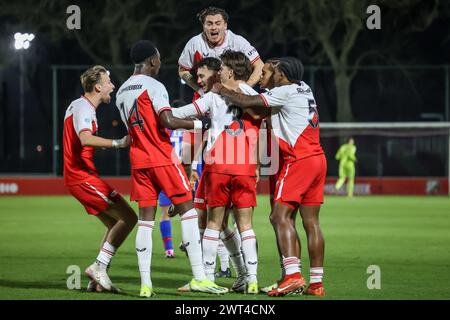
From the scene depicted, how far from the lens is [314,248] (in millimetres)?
10461

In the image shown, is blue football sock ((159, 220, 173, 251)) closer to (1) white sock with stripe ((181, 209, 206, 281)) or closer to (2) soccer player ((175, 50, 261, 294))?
(2) soccer player ((175, 50, 261, 294))

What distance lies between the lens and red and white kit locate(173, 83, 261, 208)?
1038 cm

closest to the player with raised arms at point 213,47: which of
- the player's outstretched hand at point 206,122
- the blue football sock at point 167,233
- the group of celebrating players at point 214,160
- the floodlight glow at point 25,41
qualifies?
the player's outstretched hand at point 206,122

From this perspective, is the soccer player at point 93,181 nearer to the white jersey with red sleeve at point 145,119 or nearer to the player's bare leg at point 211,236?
the white jersey with red sleeve at point 145,119

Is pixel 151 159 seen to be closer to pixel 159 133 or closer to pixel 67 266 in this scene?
pixel 159 133

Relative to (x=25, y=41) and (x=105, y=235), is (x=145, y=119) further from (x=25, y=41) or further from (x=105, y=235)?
(x=25, y=41)

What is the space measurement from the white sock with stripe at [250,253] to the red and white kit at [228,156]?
13.0 inches

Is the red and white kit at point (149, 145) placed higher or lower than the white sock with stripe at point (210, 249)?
higher

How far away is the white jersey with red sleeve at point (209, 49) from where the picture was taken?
12.3 metres

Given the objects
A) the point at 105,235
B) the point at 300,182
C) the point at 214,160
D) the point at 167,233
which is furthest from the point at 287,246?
the point at 167,233

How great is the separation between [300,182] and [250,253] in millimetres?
928

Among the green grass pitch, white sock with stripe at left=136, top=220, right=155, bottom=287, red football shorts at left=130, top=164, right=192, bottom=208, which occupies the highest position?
red football shorts at left=130, top=164, right=192, bottom=208

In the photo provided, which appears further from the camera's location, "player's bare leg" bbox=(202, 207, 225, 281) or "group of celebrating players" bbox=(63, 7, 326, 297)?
"player's bare leg" bbox=(202, 207, 225, 281)

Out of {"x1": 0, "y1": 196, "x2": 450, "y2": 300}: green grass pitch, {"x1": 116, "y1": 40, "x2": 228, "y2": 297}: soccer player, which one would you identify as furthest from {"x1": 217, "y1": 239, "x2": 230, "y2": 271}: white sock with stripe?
{"x1": 116, "y1": 40, "x2": 228, "y2": 297}: soccer player
